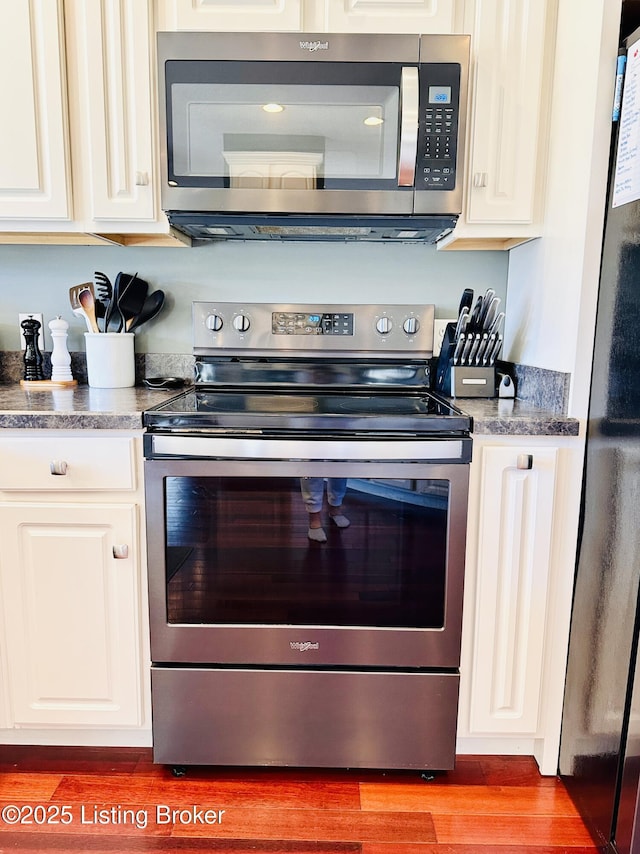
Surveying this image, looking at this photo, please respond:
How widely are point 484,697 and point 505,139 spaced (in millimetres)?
1427

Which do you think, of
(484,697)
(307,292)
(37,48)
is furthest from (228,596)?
(37,48)

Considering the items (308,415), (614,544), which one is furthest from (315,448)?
(614,544)

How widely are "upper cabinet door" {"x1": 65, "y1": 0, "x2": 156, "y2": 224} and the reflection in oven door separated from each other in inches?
29.4

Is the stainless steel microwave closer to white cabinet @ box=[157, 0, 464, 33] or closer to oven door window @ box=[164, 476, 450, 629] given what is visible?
white cabinet @ box=[157, 0, 464, 33]

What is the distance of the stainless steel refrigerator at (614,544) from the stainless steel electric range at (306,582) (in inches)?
11.4

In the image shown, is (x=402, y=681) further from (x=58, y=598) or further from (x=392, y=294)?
(x=392, y=294)

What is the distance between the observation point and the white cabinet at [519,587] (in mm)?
1295

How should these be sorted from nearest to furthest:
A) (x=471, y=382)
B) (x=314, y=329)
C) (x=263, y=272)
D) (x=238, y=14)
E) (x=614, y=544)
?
(x=614, y=544)
(x=238, y=14)
(x=471, y=382)
(x=314, y=329)
(x=263, y=272)

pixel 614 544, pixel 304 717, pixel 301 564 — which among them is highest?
pixel 614 544

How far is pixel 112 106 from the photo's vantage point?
56.4 inches

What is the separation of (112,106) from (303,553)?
1248mm

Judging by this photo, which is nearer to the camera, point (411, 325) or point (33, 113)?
point (33, 113)

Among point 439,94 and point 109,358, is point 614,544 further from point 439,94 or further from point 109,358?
point 109,358

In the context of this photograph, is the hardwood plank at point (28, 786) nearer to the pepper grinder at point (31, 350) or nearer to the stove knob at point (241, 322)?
the pepper grinder at point (31, 350)
